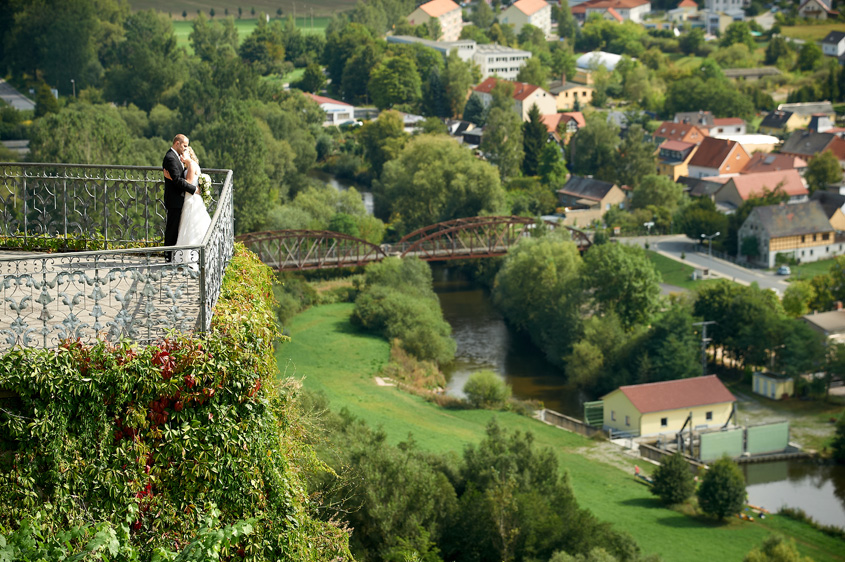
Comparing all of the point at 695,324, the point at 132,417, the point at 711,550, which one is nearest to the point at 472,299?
the point at 695,324

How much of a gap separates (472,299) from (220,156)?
508 inches

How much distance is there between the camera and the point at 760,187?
196 ft

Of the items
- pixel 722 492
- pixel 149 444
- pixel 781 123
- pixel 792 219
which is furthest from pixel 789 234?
pixel 149 444

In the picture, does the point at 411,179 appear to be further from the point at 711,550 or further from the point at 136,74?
the point at 711,550

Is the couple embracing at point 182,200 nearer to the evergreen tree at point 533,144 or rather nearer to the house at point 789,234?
the house at point 789,234

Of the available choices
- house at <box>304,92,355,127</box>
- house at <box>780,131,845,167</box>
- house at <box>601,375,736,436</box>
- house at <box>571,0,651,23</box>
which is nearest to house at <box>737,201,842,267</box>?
house at <box>780,131,845,167</box>

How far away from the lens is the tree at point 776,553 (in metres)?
22.6

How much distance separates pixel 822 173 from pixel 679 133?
12.2 meters

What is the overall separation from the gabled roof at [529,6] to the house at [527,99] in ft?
121

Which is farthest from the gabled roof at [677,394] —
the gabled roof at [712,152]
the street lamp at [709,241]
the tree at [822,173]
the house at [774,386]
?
the gabled roof at [712,152]

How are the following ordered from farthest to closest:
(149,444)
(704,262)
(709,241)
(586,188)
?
(586,188), (709,241), (704,262), (149,444)

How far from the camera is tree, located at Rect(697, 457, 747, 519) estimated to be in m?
27.1

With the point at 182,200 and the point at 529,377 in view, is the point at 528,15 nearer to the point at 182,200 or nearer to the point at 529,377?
the point at 529,377

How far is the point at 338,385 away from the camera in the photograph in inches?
1324
